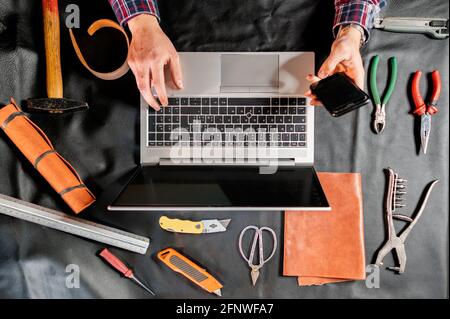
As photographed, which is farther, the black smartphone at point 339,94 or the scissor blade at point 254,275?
the scissor blade at point 254,275

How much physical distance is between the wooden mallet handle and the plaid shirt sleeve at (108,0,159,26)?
15cm

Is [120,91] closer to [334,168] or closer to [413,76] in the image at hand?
[334,168]

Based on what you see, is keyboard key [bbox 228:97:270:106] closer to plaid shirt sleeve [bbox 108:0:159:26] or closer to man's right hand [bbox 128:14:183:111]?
man's right hand [bbox 128:14:183:111]

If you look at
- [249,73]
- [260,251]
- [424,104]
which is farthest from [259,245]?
[424,104]

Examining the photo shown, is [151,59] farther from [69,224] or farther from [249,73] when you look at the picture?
[69,224]

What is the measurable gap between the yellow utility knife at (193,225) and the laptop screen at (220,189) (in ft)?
0.42

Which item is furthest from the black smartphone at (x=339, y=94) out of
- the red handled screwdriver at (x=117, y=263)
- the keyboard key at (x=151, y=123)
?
the red handled screwdriver at (x=117, y=263)

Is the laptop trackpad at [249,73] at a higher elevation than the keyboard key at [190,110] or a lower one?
higher

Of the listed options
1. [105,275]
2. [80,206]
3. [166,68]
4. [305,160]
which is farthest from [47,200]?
[305,160]

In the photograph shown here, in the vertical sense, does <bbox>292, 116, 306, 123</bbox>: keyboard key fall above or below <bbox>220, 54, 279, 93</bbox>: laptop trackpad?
below

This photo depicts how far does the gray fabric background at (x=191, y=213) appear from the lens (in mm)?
923

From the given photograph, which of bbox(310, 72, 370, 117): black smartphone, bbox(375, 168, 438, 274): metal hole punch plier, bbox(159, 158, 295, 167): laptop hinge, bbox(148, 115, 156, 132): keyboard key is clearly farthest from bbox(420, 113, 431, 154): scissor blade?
bbox(148, 115, 156, 132): keyboard key

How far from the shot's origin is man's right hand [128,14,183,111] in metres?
0.81

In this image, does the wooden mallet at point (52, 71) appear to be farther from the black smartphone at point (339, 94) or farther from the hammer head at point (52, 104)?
the black smartphone at point (339, 94)
